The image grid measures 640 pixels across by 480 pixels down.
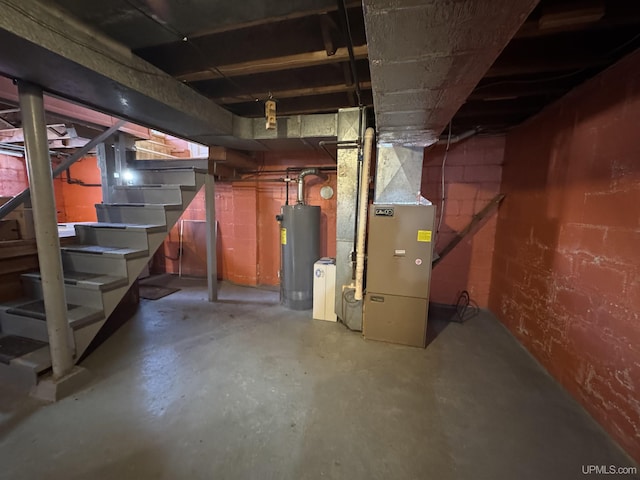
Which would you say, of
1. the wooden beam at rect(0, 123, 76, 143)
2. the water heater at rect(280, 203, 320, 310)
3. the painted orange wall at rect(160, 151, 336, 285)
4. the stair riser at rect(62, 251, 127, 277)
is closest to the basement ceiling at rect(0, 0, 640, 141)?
the water heater at rect(280, 203, 320, 310)

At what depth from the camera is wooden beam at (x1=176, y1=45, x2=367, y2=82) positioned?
165 cm

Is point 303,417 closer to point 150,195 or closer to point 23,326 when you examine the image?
point 23,326

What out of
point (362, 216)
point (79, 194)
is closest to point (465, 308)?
point (362, 216)

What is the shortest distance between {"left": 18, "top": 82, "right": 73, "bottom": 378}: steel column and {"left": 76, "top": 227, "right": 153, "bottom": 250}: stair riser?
776 millimetres

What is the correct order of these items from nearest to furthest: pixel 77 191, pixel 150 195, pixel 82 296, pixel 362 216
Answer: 1. pixel 82 296
2. pixel 362 216
3. pixel 150 195
4. pixel 77 191

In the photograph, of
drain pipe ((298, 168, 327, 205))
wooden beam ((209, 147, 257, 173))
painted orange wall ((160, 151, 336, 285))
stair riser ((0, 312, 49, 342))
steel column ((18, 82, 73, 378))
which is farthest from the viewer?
painted orange wall ((160, 151, 336, 285))

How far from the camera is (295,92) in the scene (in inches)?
87.0

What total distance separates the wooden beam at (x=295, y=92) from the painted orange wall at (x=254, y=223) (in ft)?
4.36

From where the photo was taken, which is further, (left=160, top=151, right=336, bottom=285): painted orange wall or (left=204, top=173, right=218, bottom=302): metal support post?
(left=160, top=151, right=336, bottom=285): painted orange wall

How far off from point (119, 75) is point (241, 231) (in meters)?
2.68

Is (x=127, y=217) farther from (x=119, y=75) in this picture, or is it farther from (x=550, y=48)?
(x=550, y=48)
